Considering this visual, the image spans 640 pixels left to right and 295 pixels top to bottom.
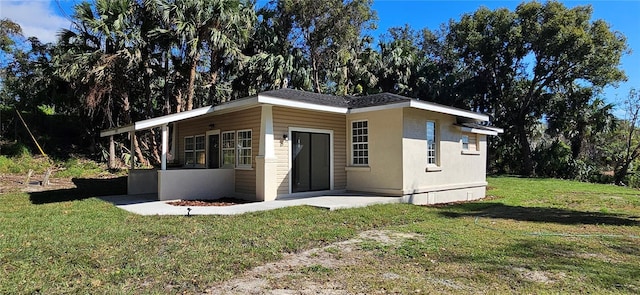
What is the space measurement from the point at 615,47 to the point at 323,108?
74.6ft

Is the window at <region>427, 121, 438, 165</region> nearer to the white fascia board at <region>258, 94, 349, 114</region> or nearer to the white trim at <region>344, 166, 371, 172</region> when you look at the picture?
the white trim at <region>344, 166, 371, 172</region>

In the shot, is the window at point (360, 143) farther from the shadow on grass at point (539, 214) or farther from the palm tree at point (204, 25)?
the palm tree at point (204, 25)

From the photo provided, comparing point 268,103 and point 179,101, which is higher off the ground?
point 179,101

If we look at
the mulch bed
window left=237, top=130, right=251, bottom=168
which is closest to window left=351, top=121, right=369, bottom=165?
window left=237, top=130, right=251, bottom=168

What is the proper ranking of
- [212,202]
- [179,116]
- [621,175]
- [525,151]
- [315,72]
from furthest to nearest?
[525,151]
[621,175]
[315,72]
[212,202]
[179,116]

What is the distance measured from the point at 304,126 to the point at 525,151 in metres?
21.1

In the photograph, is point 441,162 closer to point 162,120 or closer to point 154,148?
point 162,120

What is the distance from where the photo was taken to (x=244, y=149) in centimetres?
1116

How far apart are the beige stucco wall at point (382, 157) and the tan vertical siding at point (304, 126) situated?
0.37 metres

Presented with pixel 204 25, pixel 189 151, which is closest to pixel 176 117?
pixel 189 151

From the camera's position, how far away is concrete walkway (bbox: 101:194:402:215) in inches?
333

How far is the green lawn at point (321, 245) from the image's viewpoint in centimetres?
418

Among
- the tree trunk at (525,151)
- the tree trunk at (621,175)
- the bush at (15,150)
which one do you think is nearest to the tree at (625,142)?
the tree trunk at (621,175)

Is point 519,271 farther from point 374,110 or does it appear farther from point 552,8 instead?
point 552,8
